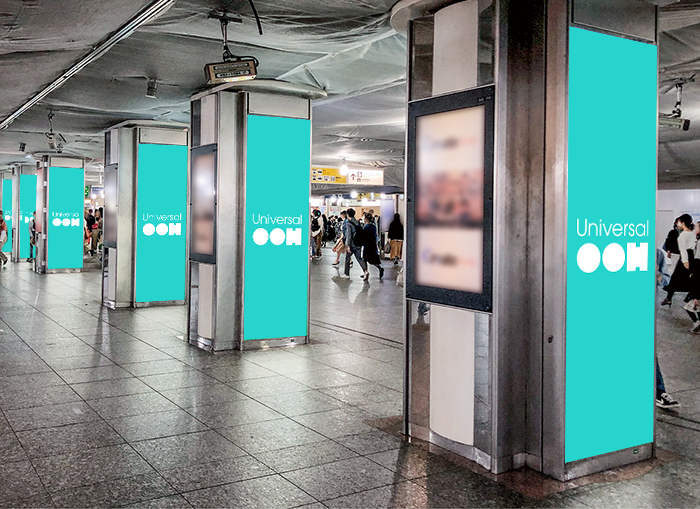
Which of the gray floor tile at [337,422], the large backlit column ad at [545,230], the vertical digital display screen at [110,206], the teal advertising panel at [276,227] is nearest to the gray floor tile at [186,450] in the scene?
the gray floor tile at [337,422]

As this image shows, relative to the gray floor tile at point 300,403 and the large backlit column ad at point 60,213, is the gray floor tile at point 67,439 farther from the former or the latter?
the large backlit column ad at point 60,213

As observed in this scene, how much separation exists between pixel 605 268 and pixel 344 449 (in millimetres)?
2171

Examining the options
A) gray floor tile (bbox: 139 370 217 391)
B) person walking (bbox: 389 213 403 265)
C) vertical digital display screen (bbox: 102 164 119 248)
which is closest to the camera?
gray floor tile (bbox: 139 370 217 391)

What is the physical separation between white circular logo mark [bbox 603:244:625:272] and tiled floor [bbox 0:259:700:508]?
1.37 m

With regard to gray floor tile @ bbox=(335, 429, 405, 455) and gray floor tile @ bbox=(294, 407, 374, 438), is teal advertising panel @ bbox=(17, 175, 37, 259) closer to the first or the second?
gray floor tile @ bbox=(294, 407, 374, 438)

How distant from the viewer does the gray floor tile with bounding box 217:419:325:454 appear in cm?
483

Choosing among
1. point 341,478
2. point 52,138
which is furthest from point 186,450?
point 52,138

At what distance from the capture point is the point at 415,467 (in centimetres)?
443

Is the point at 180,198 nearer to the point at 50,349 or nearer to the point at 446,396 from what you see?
the point at 50,349

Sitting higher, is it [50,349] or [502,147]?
[502,147]

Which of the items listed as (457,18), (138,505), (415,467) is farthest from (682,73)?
(138,505)

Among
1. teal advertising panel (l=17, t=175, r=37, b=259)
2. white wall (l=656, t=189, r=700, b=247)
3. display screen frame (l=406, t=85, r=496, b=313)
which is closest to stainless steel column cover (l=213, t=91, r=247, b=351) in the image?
display screen frame (l=406, t=85, r=496, b=313)

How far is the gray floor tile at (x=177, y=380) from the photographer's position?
650 centimetres

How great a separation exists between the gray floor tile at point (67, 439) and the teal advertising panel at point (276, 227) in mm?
3388
